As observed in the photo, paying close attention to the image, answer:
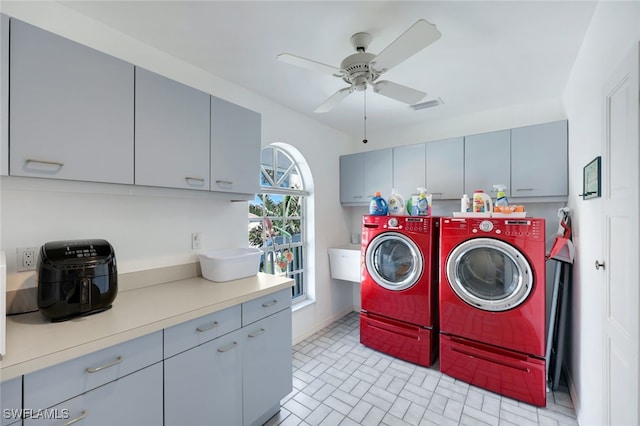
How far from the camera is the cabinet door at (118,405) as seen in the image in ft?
3.12

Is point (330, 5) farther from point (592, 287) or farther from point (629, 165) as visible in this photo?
point (592, 287)

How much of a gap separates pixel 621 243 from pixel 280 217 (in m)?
2.53

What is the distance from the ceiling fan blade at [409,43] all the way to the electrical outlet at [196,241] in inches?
66.0

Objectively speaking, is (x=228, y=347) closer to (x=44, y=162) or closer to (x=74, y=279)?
(x=74, y=279)

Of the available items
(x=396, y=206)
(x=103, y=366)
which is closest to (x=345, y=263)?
(x=396, y=206)

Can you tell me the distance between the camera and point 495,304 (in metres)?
2.08

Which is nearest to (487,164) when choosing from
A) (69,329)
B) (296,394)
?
(296,394)

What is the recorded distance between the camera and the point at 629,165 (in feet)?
2.96

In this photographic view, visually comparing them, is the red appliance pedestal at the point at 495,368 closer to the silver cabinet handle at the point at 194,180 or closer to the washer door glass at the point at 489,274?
the washer door glass at the point at 489,274

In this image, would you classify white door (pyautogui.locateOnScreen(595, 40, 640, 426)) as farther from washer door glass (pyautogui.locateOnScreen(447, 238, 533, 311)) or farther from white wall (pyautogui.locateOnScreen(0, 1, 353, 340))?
white wall (pyautogui.locateOnScreen(0, 1, 353, 340))

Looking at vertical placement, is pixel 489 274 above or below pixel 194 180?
below

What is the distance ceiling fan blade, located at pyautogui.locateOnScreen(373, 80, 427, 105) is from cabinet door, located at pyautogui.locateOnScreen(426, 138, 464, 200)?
1180 millimetres

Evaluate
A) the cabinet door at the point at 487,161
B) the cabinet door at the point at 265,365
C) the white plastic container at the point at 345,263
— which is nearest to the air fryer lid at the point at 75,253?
the cabinet door at the point at 265,365

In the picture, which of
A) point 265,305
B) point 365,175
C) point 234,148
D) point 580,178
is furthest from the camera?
point 365,175
